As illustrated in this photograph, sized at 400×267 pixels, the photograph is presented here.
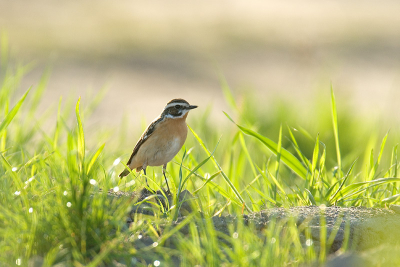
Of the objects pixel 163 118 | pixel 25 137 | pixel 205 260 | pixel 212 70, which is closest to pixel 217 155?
pixel 163 118

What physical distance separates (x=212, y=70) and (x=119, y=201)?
1029 cm

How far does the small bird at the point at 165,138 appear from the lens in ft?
13.1

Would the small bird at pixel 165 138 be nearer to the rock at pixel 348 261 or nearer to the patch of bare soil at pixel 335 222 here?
the patch of bare soil at pixel 335 222

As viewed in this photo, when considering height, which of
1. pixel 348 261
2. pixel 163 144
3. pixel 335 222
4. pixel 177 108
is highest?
pixel 177 108

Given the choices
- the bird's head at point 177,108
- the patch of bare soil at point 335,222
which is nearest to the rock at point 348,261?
the patch of bare soil at point 335,222

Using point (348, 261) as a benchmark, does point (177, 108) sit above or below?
above

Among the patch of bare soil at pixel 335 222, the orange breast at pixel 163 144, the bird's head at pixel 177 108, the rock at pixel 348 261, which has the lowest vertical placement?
the patch of bare soil at pixel 335 222

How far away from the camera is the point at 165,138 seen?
4.02 m

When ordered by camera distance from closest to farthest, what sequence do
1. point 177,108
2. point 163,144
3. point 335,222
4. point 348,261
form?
point 348,261
point 335,222
point 163,144
point 177,108

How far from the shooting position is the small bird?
3.98m

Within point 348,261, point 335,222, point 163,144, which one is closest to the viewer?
point 348,261

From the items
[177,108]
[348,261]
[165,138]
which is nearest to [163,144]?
[165,138]

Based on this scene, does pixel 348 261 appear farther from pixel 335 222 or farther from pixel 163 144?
pixel 163 144

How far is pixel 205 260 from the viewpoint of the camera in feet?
7.87
